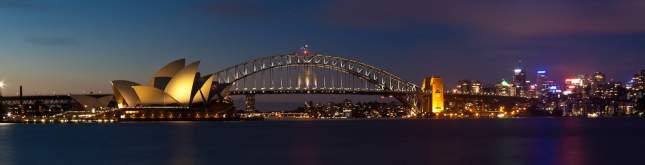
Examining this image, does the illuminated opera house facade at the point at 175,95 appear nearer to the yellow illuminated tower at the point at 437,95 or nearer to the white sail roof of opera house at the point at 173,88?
the white sail roof of opera house at the point at 173,88

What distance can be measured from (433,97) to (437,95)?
0.94 m

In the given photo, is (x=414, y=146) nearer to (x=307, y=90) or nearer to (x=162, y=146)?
(x=162, y=146)

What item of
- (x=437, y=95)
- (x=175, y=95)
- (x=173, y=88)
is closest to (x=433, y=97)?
(x=437, y=95)

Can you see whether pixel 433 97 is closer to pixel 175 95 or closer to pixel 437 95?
pixel 437 95

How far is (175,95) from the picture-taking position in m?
85.3

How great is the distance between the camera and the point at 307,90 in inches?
3826

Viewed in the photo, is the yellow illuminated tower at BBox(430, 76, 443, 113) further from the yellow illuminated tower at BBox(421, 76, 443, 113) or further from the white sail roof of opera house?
the white sail roof of opera house

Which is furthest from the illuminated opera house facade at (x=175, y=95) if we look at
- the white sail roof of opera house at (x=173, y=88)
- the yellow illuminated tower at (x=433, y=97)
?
the yellow illuminated tower at (x=433, y=97)

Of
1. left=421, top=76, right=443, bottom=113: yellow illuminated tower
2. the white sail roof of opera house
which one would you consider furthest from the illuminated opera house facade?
left=421, top=76, right=443, bottom=113: yellow illuminated tower

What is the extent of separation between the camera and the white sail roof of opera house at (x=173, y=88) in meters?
82.1

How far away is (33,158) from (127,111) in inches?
2474

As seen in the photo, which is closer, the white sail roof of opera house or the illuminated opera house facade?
the white sail roof of opera house

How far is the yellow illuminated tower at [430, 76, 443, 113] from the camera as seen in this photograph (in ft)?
381

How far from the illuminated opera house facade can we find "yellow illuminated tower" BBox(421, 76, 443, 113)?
4004 cm
